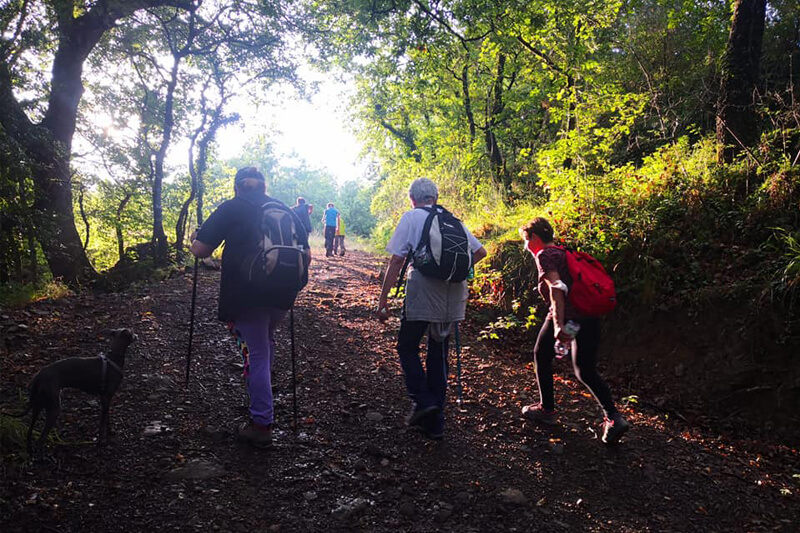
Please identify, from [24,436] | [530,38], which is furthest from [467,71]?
[24,436]

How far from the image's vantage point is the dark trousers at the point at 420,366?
366 cm

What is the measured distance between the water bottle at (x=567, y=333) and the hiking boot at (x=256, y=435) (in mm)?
2383

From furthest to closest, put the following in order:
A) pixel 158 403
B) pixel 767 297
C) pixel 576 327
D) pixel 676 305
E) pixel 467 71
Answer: pixel 467 71, pixel 676 305, pixel 767 297, pixel 158 403, pixel 576 327

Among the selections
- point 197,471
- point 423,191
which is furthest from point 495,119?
point 197,471

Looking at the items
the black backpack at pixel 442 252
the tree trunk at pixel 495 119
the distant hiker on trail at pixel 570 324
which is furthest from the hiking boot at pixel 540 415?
the tree trunk at pixel 495 119

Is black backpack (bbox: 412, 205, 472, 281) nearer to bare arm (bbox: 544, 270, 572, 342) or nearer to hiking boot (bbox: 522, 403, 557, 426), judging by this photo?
bare arm (bbox: 544, 270, 572, 342)

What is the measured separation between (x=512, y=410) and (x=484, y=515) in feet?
5.97

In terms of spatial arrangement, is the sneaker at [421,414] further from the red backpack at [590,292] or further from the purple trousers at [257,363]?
the red backpack at [590,292]

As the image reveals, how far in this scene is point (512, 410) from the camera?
4.50m

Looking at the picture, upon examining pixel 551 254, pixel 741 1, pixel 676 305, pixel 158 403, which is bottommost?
pixel 158 403

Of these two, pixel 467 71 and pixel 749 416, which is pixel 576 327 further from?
pixel 467 71

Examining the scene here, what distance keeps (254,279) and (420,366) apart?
5.01ft

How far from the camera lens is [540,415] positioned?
416 centimetres

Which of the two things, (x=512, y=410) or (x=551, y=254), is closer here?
(x=551, y=254)
